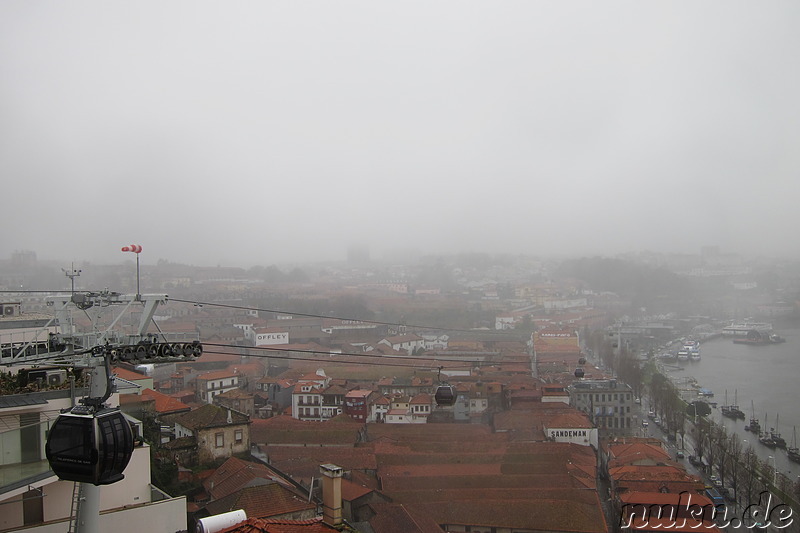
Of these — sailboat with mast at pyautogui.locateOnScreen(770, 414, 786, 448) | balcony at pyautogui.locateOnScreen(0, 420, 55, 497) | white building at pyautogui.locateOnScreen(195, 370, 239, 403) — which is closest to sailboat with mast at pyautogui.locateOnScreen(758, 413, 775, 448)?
sailboat with mast at pyautogui.locateOnScreen(770, 414, 786, 448)

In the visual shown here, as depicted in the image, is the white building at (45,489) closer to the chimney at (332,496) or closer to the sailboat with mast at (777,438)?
the chimney at (332,496)

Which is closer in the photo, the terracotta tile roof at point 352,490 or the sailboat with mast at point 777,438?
the terracotta tile roof at point 352,490

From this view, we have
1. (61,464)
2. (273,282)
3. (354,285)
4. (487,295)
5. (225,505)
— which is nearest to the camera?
(61,464)

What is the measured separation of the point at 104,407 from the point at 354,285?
24712 mm

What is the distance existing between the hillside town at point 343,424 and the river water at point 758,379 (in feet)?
5.99

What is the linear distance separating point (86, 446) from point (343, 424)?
9128 mm

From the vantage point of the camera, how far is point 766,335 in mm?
27422

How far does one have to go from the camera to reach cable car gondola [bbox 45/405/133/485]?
193cm

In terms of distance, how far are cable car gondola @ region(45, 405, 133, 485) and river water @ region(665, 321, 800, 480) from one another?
11112mm

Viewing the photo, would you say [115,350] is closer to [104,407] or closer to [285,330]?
[104,407]

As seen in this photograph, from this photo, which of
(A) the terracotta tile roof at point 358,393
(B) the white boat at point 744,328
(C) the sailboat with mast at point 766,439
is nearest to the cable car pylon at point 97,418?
(A) the terracotta tile roof at point 358,393

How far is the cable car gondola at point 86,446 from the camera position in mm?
1928

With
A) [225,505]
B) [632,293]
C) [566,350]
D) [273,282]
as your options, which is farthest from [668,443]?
[632,293]

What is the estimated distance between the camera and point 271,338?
18.2 m
